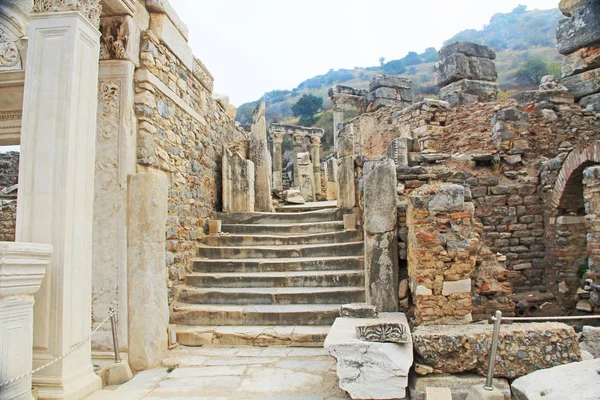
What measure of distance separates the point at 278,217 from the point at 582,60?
27.1 ft

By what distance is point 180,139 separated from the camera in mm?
5973

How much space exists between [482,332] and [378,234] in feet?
6.17

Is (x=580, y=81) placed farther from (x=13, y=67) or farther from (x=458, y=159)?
(x=13, y=67)

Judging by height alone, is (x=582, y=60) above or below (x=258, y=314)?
above

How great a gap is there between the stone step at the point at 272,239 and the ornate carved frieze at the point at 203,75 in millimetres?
2651

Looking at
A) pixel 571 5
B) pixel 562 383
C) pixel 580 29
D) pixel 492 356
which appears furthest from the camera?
pixel 571 5

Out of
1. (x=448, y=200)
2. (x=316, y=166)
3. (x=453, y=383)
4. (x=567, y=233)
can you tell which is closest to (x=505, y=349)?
(x=453, y=383)

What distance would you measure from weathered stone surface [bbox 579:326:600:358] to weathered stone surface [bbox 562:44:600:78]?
7.39 metres

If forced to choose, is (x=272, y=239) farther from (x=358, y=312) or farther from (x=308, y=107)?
(x=308, y=107)

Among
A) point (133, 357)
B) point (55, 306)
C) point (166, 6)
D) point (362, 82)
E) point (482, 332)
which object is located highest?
point (362, 82)

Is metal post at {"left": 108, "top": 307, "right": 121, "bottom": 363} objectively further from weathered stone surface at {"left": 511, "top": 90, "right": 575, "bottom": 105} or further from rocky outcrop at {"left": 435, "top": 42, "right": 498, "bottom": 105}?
rocky outcrop at {"left": 435, "top": 42, "right": 498, "bottom": 105}

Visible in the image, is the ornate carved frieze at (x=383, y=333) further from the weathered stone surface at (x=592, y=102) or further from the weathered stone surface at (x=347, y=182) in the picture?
the weathered stone surface at (x=592, y=102)

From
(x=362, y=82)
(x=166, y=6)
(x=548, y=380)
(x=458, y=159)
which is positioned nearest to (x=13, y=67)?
(x=166, y=6)

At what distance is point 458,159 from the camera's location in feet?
27.0
